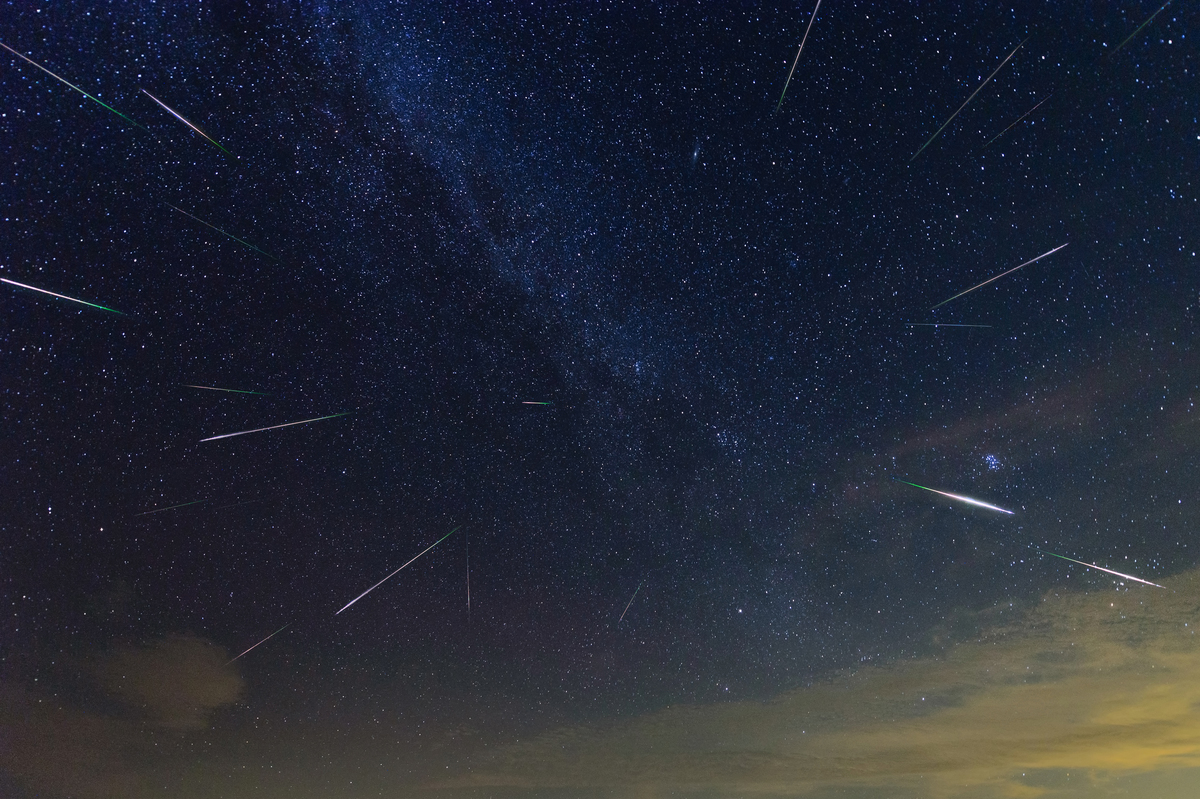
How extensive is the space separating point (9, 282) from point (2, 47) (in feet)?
6.34

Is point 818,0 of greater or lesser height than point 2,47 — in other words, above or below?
above

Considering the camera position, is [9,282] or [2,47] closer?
[2,47]

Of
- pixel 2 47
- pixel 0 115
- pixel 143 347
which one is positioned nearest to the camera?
pixel 2 47

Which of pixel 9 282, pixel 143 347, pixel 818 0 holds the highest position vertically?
pixel 818 0

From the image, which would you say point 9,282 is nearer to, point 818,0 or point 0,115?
point 0,115

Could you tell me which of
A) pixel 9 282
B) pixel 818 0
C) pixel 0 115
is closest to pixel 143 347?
pixel 9 282

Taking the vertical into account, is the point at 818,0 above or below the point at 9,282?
above

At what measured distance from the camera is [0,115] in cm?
457

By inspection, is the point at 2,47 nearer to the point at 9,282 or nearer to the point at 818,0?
the point at 9,282

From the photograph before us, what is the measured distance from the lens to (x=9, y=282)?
205 inches

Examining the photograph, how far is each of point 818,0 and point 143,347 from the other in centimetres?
727

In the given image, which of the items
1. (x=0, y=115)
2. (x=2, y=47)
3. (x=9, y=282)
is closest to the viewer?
(x=2, y=47)

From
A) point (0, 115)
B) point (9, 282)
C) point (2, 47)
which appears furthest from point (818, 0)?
point (9, 282)

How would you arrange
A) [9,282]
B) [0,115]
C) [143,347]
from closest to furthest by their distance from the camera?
[0,115] < [9,282] < [143,347]
